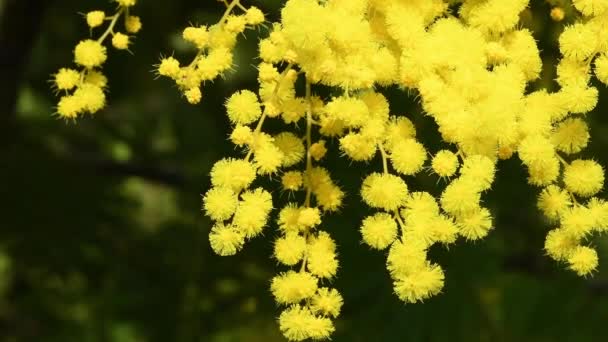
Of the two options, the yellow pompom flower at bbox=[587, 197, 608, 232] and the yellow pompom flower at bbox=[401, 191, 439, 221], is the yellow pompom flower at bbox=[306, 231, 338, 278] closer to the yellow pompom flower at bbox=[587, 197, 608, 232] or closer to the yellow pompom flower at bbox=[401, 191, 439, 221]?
the yellow pompom flower at bbox=[401, 191, 439, 221]

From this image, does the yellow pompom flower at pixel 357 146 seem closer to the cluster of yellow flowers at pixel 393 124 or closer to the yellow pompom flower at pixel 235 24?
the cluster of yellow flowers at pixel 393 124

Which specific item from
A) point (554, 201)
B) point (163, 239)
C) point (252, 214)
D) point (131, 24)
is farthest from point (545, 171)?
point (163, 239)

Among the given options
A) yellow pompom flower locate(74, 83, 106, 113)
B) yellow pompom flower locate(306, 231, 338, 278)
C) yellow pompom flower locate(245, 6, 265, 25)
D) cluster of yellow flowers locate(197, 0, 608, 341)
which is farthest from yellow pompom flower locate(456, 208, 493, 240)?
yellow pompom flower locate(74, 83, 106, 113)

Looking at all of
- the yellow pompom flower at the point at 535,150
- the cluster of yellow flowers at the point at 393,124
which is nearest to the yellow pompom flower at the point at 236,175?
the cluster of yellow flowers at the point at 393,124

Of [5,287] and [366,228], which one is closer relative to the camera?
[366,228]

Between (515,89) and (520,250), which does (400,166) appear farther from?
(520,250)

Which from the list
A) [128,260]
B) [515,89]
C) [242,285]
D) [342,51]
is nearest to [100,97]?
[342,51]

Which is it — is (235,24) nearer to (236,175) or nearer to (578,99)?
(236,175)
